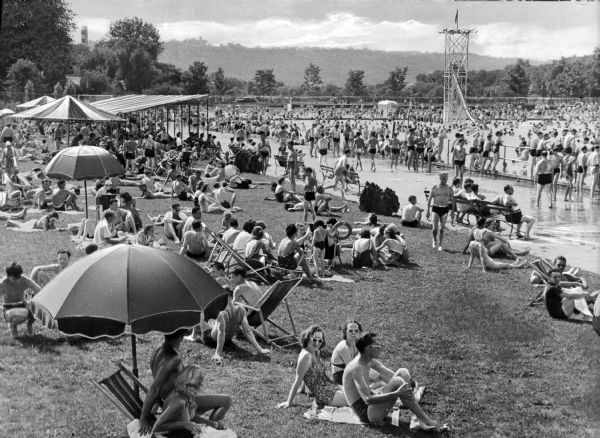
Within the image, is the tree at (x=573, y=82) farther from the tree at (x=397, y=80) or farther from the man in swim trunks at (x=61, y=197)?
the man in swim trunks at (x=61, y=197)

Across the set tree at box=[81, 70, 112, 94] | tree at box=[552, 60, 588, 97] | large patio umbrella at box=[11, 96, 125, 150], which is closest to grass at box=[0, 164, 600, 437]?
large patio umbrella at box=[11, 96, 125, 150]

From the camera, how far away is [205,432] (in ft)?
19.5

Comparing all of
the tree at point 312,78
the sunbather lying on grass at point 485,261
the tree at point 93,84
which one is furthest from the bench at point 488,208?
the tree at point 312,78

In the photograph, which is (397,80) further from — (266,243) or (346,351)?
(346,351)

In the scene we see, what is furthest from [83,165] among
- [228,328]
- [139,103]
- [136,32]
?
[136,32]

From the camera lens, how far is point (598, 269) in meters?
13.8

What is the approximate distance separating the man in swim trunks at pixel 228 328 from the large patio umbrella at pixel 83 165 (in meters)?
5.51

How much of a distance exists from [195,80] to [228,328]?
87.4 meters

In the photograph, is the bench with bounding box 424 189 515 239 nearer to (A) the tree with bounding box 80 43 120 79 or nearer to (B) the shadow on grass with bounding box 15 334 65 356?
(B) the shadow on grass with bounding box 15 334 65 356

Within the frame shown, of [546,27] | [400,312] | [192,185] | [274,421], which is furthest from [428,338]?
[546,27]

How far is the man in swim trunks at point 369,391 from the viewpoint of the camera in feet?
21.8

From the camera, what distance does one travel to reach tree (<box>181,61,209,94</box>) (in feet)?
307

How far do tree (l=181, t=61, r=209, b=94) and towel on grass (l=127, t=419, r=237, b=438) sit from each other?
A: 3515 inches

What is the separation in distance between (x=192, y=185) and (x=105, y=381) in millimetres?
14748
